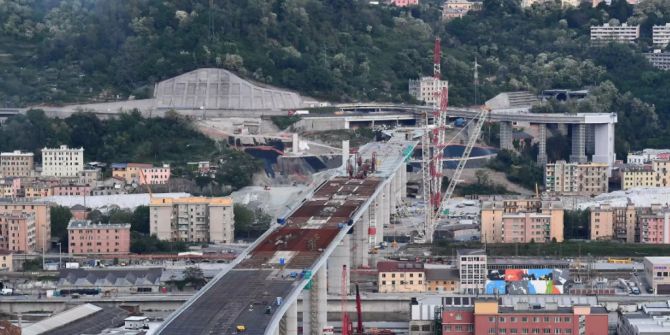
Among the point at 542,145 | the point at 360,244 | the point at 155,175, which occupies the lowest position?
the point at 360,244

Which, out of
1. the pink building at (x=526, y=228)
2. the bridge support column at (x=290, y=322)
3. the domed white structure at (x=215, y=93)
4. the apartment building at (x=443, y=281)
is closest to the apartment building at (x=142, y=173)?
the domed white structure at (x=215, y=93)

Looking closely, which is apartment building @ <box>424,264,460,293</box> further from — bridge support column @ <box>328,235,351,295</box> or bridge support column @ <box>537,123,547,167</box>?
bridge support column @ <box>537,123,547,167</box>

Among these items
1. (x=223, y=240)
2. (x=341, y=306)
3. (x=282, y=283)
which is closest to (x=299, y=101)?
(x=223, y=240)

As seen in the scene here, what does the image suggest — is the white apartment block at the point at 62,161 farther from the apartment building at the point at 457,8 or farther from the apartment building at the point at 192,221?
the apartment building at the point at 457,8

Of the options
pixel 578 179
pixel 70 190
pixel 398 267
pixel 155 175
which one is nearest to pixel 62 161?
pixel 155 175

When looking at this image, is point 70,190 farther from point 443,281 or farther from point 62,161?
point 443,281

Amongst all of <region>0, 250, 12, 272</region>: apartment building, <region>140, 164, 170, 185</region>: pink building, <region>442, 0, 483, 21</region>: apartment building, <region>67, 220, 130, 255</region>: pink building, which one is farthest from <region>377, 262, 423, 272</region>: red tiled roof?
<region>442, 0, 483, 21</region>: apartment building
